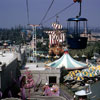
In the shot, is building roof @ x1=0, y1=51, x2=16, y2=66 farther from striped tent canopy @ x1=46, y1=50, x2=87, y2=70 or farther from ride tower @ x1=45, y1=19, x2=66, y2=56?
ride tower @ x1=45, y1=19, x2=66, y2=56

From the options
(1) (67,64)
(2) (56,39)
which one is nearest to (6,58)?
(1) (67,64)

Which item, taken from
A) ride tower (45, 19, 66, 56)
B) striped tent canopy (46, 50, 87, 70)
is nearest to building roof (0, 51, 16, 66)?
striped tent canopy (46, 50, 87, 70)

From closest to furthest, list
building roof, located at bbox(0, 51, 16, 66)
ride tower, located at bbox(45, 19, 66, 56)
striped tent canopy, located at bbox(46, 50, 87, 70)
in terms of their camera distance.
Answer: building roof, located at bbox(0, 51, 16, 66)
striped tent canopy, located at bbox(46, 50, 87, 70)
ride tower, located at bbox(45, 19, 66, 56)

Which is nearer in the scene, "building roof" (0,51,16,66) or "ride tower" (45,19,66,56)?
"building roof" (0,51,16,66)

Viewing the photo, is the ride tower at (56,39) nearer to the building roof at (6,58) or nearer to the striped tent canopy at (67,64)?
the striped tent canopy at (67,64)

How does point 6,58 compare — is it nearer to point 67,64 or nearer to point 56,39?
point 67,64

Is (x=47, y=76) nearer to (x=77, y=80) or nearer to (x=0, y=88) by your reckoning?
(x=77, y=80)

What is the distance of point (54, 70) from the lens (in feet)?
57.4

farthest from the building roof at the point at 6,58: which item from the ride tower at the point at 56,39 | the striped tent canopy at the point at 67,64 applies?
the ride tower at the point at 56,39

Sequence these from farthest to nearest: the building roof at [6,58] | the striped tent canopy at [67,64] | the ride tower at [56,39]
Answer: the ride tower at [56,39], the striped tent canopy at [67,64], the building roof at [6,58]

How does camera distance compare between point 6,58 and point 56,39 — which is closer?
point 6,58

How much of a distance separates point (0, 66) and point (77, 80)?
8.73 metres

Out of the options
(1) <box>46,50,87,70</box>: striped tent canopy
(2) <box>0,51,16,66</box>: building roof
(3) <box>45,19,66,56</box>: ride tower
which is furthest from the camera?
(3) <box>45,19,66,56</box>: ride tower

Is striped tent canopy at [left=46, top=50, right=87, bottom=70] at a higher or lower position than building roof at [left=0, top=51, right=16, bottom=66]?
lower
